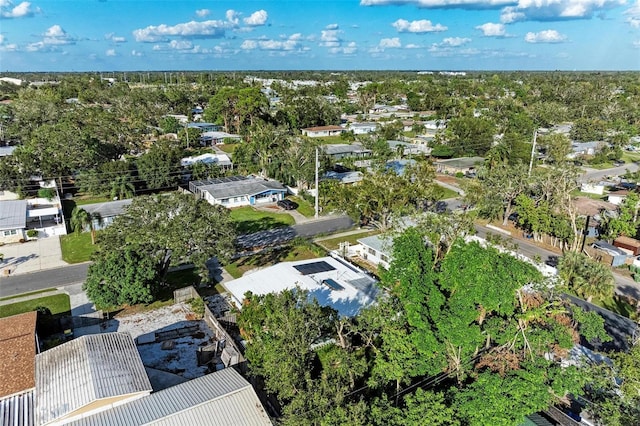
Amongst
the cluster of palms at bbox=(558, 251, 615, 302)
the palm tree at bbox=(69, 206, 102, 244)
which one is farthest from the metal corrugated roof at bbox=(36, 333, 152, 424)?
the cluster of palms at bbox=(558, 251, 615, 302)

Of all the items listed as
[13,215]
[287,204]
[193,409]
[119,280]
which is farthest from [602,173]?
[13,215]

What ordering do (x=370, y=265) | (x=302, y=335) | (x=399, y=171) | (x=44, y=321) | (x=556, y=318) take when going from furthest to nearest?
(x=399, y=171)
(x=370, y=265)
(x=44, y=321)
(x=556, y=318)
(x=302, y=335)

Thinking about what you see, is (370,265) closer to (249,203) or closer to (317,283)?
(317,283)

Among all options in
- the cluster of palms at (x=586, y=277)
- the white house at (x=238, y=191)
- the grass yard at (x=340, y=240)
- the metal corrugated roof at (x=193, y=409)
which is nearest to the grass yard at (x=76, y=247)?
the white house at (x=238, y=191)

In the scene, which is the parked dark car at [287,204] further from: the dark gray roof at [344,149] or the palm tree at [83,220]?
the dark gray roof at [344,149]

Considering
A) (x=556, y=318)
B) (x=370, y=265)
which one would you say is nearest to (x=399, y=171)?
(x=370, y=265)

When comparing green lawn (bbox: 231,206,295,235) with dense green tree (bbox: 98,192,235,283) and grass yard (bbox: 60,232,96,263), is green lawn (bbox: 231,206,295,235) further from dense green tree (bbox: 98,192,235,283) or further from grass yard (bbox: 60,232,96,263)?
grass yard (bbox: 60,232,96,263)
